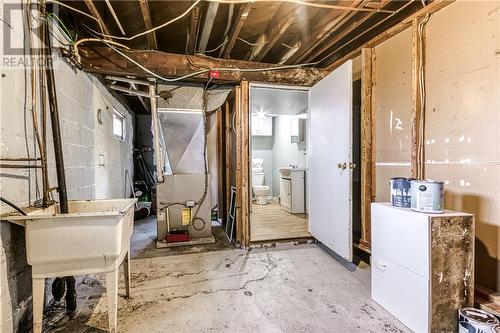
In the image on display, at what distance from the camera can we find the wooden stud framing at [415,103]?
6.22 feet

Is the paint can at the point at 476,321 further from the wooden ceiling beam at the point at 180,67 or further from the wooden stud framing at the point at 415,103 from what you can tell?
the wooden ceiling beam at the point at 180,67

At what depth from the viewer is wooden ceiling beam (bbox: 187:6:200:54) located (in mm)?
1949

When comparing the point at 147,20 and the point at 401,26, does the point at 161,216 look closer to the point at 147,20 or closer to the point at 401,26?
the point at 147,20

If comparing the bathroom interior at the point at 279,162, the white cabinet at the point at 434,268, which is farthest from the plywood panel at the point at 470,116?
the bathroom interior at the point at 279,162

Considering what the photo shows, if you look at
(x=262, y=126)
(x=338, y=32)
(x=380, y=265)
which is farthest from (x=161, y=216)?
(x=262, y=126)

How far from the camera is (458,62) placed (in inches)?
64.7

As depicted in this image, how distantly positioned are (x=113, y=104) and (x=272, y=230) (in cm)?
300

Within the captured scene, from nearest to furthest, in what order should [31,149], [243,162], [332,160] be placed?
[31,149] → [332,160] → [243,162]

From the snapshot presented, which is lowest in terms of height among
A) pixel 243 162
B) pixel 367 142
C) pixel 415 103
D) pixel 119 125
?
pixel 243 162

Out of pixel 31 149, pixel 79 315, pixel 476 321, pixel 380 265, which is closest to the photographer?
pixel 476 321

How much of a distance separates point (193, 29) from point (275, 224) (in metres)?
2.95

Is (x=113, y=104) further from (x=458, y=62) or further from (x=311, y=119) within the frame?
(x=458, y=62)

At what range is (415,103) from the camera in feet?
6.31

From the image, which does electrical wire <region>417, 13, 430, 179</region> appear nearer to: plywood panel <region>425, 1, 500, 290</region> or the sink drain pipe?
plywood panel <region>425, 1, 500, 290</region>
